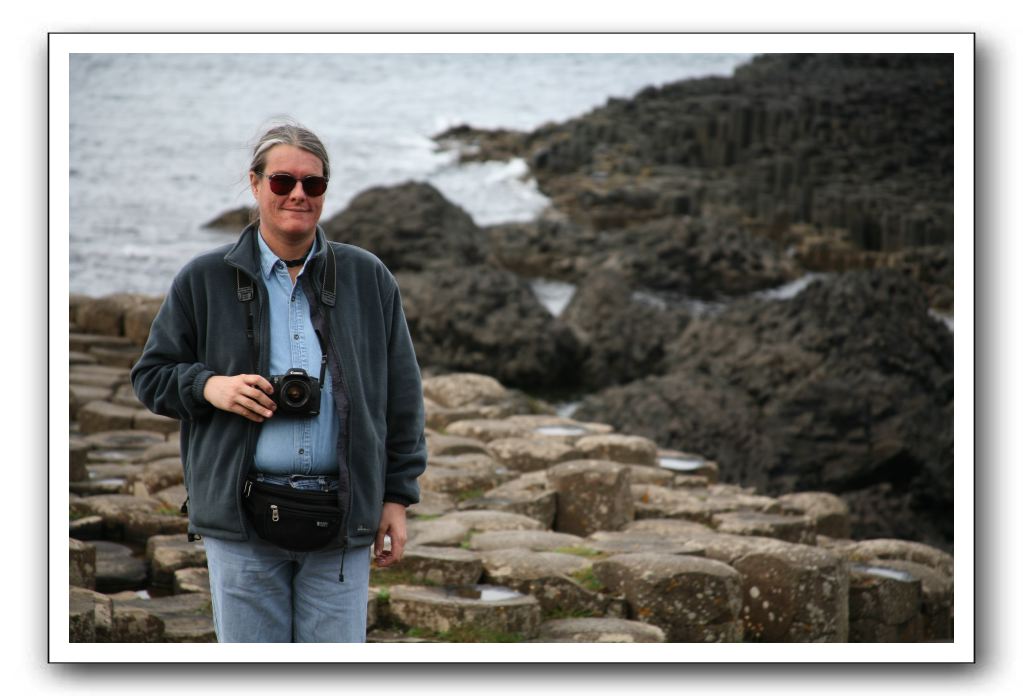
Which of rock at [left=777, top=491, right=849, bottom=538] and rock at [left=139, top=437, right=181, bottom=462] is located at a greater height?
rock at [left=139, top=437, right=181, bottom=462]

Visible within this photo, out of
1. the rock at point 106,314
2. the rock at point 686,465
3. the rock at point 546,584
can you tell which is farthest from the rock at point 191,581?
the rock at point 106,314

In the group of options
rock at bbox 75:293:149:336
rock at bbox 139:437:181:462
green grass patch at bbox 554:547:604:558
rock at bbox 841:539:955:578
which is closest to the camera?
green grass patch at bbox 554:547:604:558

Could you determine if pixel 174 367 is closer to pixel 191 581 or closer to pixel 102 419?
pixel 191 581

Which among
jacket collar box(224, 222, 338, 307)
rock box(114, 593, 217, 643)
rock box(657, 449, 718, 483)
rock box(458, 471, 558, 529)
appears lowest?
rock box(114, 593, 217, 643)

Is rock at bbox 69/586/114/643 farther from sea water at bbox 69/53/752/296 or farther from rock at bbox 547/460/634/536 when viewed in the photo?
rock at bbox 547/460/634/536

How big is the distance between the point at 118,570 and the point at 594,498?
7.90ft

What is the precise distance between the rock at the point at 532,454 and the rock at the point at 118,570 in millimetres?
2720

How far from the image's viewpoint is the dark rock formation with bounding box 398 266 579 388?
39.8ft

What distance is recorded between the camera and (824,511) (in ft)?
26.4

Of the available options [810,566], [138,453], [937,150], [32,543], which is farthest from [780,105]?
[32,543]

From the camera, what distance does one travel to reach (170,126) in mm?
7152

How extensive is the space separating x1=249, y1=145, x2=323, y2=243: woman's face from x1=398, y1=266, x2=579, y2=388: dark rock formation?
8.84 meters

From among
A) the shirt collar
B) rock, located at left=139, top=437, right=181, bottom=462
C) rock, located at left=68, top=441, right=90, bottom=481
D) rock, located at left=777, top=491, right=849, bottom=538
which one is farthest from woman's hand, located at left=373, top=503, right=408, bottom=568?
rock, located at left=777, top=491, right=849, bottom=538

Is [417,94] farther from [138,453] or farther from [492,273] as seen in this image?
[492,273]
